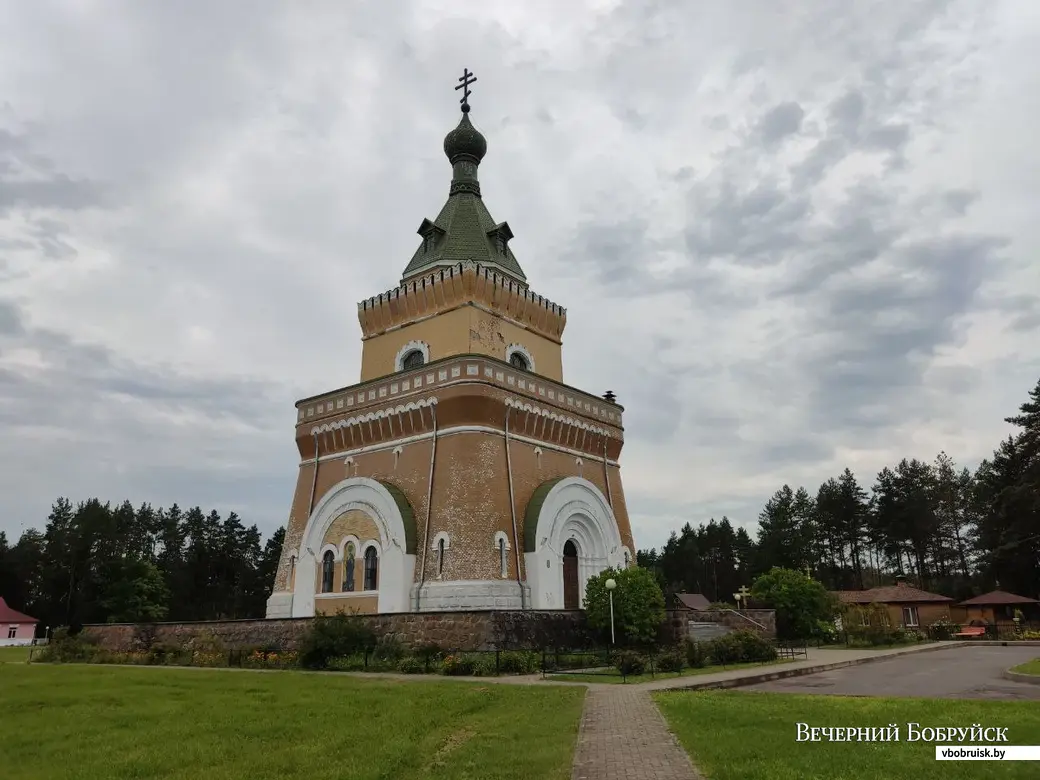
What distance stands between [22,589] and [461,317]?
5562 centimetres

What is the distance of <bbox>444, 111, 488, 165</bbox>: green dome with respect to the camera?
107 ft

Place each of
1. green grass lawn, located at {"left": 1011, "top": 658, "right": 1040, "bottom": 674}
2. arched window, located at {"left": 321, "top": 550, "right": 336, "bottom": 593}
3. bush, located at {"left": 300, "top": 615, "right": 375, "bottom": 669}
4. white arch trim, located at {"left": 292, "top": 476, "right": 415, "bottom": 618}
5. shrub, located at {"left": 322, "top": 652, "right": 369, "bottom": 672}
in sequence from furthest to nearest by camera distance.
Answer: arched window, located at {"left": 321, "top": 550, "right": 336, "bottom": 593} < white arch trim, located at {"left": 292, "top": 476, "right": 415, "bottom": 618} < bush, located at {"left": 300, "top": 615, "right": 375, "bottom": 669} < shrub, located at {"left": 322, "top": 652, "right": 369, "bottom": 672} < green grass lawn, located at {"left": 1011, "top": 658, "right": 1040, "bottom": 674}

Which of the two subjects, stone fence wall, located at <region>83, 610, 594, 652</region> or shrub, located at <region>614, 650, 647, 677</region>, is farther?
stone fence wall, located at <region>83, 610, 594, 652</region>

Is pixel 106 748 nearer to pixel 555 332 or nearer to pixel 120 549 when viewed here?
pixel 555 332

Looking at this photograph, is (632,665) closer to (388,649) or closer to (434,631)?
(434,631)

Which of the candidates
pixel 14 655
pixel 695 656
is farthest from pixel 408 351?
pixel 14 655

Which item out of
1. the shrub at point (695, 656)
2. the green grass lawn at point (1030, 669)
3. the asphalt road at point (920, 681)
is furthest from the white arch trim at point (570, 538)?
the green grass lawn at point (1030, 669)

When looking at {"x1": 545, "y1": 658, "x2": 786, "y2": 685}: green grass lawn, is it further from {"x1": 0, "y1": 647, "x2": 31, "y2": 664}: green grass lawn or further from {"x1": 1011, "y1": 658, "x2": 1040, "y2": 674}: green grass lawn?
{"x1": 0, "y1": 647, "x2": 31, "y2": 664}: green grass lawn

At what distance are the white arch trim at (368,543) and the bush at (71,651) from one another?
6.53 meters

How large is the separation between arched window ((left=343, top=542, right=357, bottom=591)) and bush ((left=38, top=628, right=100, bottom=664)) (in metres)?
8.26

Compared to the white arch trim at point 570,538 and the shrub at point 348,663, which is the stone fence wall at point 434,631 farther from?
the white arch trim at point 570,538

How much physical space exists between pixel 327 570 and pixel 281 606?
87.2 inches

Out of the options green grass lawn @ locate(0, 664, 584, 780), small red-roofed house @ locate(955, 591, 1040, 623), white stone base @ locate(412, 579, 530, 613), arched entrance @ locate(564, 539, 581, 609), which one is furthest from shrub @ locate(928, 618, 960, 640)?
green grass lawn @ locate(0, 664, 584, 780)

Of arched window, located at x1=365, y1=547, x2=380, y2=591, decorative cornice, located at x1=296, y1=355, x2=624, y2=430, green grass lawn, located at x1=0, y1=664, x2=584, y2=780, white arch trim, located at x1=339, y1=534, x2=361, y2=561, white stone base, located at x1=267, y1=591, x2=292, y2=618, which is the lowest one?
green grass lawn, located at x1=0, y1=664, x2=584, y2=780
